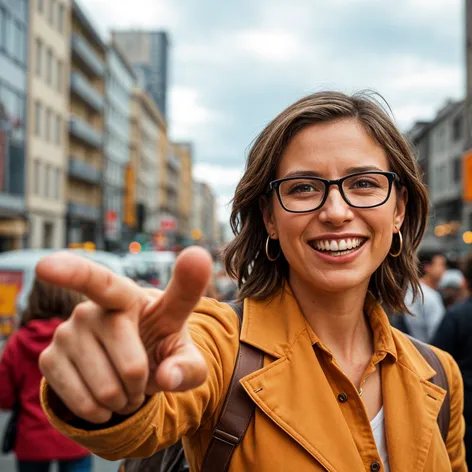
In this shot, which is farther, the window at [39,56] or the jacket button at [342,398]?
the window at [39,56]

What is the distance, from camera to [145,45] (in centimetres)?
9988

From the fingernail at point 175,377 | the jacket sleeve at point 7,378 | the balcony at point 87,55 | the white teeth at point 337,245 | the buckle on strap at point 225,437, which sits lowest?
Answer: the jacket sleeve at point 7,378

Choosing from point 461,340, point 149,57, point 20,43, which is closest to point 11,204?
point 20,43

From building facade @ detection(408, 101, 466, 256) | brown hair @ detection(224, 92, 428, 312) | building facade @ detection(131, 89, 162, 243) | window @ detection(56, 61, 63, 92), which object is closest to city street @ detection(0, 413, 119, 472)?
brown hair @ detection(224, 92, 428, 312)

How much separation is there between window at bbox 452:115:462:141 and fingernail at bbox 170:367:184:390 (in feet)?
191

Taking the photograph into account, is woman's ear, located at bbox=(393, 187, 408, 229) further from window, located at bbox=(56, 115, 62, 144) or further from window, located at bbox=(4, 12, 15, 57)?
window, located at bbox=(56, 115, 62, 144)

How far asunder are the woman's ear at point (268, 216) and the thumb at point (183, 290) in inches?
42.1

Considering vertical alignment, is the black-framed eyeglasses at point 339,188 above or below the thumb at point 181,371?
above

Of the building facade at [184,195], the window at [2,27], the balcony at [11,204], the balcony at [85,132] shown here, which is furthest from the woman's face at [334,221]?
the building facade at [184,195]

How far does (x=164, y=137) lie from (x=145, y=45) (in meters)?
17.0

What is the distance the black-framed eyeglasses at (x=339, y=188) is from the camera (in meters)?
2.11

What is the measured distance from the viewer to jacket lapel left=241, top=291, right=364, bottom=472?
1900mm

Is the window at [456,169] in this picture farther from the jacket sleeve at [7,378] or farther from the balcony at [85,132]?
the jacket sleeve at [7,378]

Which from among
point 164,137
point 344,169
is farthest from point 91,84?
point 344,169
